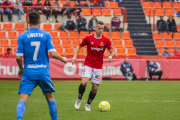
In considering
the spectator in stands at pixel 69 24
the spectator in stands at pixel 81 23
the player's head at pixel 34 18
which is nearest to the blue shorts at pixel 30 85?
the player's head at pixel 34 18

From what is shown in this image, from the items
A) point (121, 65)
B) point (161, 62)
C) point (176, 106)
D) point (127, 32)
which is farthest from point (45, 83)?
point (127, 32)

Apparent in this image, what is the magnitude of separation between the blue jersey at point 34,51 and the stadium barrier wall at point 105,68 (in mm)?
12959

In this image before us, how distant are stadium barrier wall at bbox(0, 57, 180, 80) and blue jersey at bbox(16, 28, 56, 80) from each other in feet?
42.5

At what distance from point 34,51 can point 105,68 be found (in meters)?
13.5

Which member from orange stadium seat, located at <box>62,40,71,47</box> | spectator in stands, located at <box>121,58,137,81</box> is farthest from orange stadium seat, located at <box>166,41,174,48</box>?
orange stadium seat, located at <box>62,40,71,47</box>

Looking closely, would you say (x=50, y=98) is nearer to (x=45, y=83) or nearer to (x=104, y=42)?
(x=45, y=83)

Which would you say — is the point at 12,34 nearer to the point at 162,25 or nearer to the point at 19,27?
the point at 19,27

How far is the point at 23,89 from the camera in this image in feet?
16.2

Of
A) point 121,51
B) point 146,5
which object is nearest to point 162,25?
point 146,5

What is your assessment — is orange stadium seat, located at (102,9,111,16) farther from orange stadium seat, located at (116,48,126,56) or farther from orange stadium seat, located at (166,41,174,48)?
orange stadium seat, located at (166,41,174,48)

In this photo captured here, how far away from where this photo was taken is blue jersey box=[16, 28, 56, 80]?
4.97 metres

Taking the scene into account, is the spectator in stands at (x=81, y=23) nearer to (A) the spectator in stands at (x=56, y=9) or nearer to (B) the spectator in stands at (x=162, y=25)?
(A) the spectator in stands at (x=56, y=9)

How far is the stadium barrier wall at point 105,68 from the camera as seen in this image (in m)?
17.7

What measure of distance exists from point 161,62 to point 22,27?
1028 centimetres
